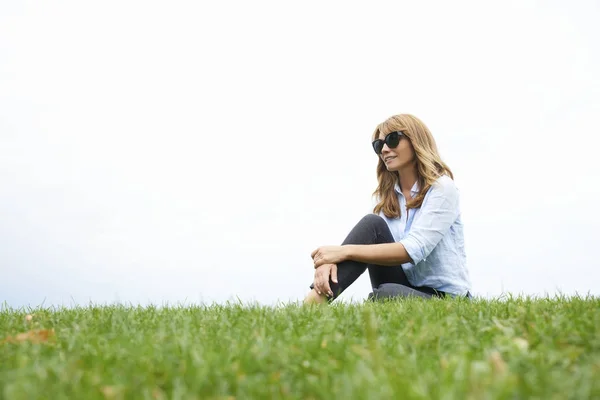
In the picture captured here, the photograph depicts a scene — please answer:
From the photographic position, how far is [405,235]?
5773mm

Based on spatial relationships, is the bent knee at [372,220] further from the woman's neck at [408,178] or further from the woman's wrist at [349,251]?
the woman's neck at [408,178]

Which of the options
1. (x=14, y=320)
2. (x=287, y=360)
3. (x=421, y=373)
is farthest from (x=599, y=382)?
(x=14, y=320)

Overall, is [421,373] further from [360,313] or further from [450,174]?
Result: [450,174]

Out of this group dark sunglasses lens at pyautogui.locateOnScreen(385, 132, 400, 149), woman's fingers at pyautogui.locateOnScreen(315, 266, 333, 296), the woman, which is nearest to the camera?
woman's fingers at pyautogui.locateOnScreen(315, 266, 333, 296)

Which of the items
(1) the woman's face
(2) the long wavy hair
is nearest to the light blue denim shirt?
(2) the long wavy hair

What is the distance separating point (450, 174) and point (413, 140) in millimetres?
516

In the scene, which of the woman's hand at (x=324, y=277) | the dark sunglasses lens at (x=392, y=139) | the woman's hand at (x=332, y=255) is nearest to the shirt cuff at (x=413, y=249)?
the woman's hand at (x=332, y=255)

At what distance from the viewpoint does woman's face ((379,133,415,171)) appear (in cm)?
581

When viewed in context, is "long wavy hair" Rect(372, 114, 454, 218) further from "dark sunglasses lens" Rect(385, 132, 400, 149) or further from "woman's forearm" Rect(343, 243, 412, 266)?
Result: "woman's forearm" Rect(343, 243, 412, 266)

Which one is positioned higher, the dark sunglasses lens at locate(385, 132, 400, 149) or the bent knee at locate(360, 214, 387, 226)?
the dark sunglasses lens at locate(385, 132, 400, 149)

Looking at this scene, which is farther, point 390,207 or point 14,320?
point 390,207

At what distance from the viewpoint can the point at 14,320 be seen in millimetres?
4312

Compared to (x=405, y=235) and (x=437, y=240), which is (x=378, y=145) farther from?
(x=437, y=240)

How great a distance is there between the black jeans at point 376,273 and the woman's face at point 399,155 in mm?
672
